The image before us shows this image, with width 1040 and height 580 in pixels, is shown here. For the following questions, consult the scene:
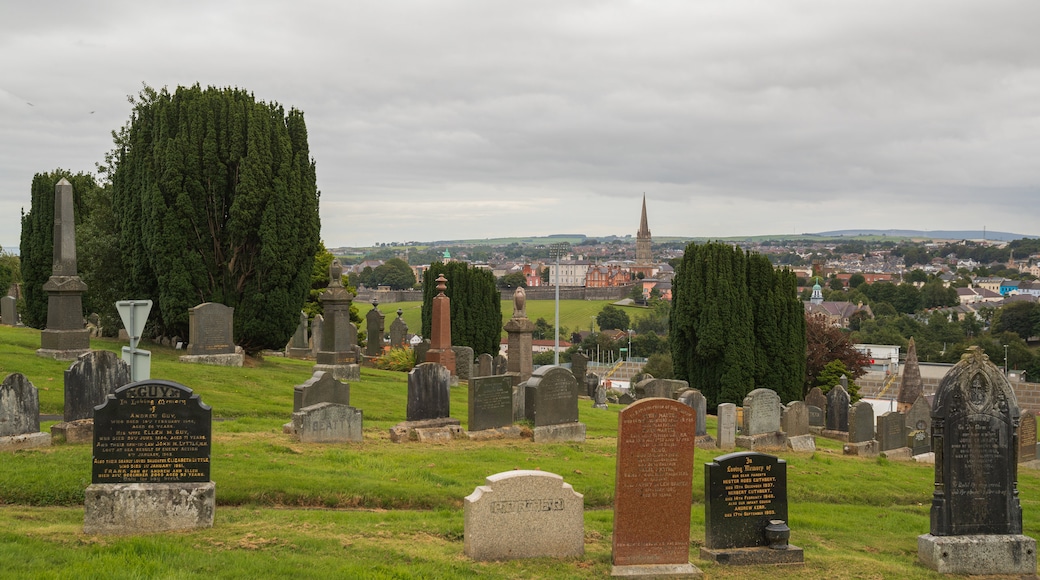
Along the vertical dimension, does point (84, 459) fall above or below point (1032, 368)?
above

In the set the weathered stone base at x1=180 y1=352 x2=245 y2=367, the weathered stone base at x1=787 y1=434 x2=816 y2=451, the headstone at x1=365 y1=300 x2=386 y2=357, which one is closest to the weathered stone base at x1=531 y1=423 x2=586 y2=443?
the weathered stone base at x1=787 y1=434 x2=816 y2=451

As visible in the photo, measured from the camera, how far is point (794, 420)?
1939 centimetres

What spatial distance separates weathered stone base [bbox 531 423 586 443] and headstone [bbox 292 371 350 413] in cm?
339

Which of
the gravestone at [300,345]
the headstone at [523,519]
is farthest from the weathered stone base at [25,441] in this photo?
the gravestone at [300,345]

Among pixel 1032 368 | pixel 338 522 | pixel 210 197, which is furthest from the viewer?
pixel 1032 368

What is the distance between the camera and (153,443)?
29.8 ft

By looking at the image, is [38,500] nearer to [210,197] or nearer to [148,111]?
[210,197]

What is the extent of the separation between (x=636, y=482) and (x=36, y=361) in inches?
563

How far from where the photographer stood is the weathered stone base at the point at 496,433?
1568 cm

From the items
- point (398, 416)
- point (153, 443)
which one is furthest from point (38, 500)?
point (398, 416)

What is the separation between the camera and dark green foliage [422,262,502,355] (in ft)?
109

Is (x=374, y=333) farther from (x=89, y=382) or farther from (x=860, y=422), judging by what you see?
(x=89, y=382)

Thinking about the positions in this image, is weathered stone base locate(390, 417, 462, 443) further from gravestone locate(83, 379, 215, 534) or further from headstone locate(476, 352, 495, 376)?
headstone locate(476, 352, 495, 376)

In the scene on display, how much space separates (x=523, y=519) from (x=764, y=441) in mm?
10726
